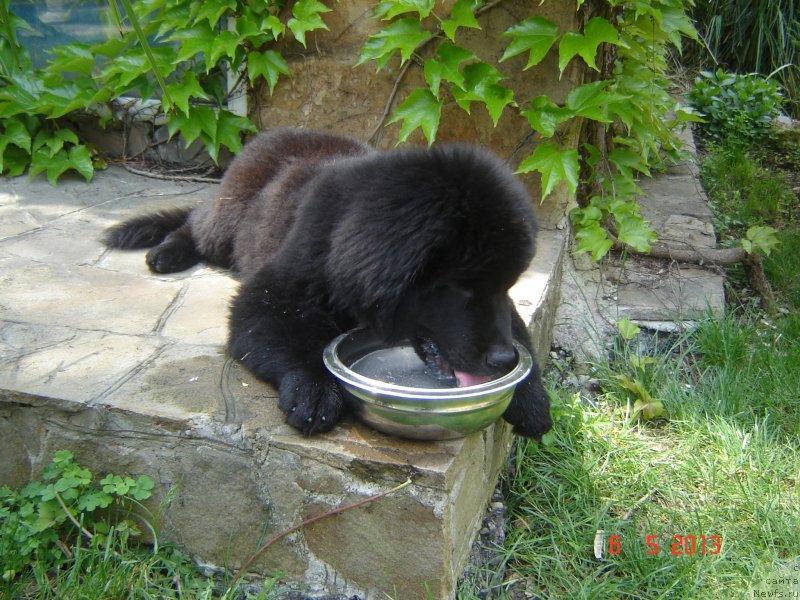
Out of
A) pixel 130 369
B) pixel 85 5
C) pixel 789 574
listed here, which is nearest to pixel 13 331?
pixel 130 369

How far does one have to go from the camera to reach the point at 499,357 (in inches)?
90.7

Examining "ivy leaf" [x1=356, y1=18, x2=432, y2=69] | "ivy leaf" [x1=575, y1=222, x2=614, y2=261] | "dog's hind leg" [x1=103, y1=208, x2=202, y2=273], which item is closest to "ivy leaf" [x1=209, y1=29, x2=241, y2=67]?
"ivy leaf" [x1=356, y1=18, x2=432, y2=69]

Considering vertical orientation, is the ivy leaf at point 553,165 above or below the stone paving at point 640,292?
above

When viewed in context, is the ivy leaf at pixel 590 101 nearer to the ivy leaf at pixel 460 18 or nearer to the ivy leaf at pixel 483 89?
the ivy leaf at pixel 483 89

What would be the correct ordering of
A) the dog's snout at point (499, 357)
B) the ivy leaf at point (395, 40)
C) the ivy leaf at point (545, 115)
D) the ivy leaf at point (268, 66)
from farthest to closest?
the ivy leaf at point (268, 66) → the ivy leaf at point (395, 40) → the ivy leaf at point (545, 115) → the dog's snout at point (499, 357)

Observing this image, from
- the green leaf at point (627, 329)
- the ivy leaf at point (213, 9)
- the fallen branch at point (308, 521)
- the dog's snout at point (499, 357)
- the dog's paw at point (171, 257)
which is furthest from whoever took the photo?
the ivy leaf at point (213, 9)

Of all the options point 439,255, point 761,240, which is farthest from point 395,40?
point 761,240

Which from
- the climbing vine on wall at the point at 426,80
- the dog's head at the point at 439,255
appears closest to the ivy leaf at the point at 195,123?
the climbing vine on wall at the point at 426,80

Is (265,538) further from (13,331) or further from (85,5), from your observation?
(85,5)

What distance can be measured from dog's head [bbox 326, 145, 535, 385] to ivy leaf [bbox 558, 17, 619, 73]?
1.50 meters

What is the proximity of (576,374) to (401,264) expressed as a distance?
184cm

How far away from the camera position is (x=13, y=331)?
9.31 feet

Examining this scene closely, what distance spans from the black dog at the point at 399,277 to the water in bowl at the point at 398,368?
0.17ft

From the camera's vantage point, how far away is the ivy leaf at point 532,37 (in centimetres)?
379
